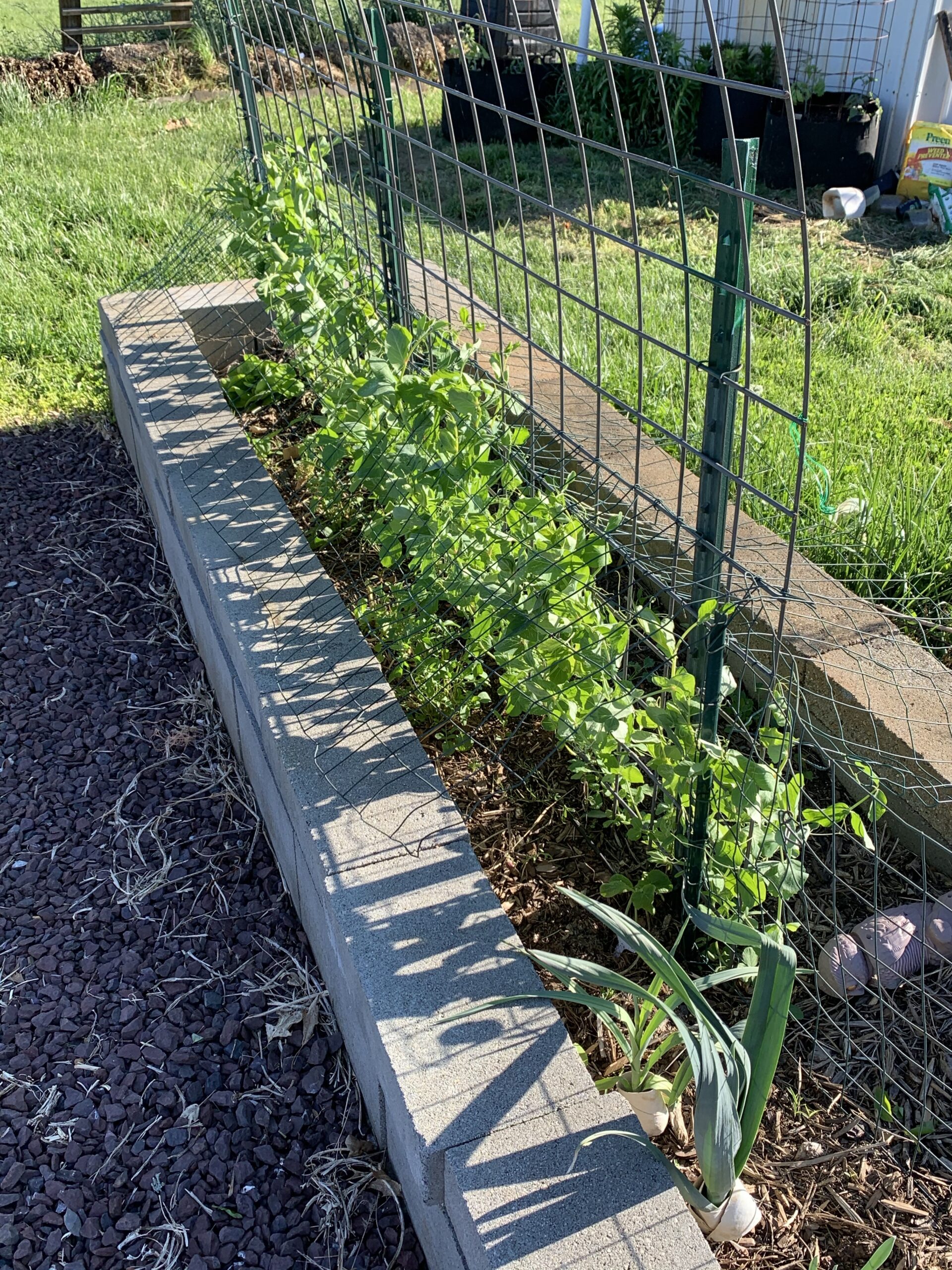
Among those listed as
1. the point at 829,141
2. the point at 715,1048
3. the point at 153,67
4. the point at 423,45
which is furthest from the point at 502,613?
the point at 423,45

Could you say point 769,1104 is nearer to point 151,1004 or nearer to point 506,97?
point 151,1004

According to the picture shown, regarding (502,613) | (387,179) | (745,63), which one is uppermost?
(387,179)

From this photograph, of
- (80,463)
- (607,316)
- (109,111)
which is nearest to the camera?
(607,316)

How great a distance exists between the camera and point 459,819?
1.93 meters

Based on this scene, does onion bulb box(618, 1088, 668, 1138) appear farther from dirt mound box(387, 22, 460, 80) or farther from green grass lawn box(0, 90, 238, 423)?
dirt mound box(387, 22, 460, 80)

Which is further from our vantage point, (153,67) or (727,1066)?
(153,67)

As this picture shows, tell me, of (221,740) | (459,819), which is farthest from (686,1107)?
(221,740)

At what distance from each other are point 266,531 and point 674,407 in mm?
1452

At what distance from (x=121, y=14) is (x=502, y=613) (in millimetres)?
9493

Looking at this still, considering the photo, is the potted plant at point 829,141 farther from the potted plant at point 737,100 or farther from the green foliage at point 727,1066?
the green foliage at point 727,1066

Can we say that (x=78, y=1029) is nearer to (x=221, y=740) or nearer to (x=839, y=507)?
(x=221, y=740)

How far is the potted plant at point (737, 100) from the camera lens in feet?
22.2

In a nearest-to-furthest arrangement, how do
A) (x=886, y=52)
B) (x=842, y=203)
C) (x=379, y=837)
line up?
1. (x=379, y=837)
2. (x=842, y=203)
3. (x=886, y=52)

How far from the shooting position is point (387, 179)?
10.3ft
